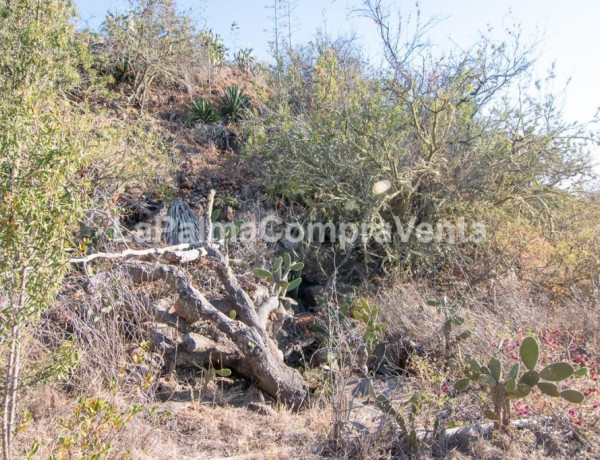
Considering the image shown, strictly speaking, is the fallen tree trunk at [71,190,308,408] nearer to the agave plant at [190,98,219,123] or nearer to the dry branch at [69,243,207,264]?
the dry branch at [69,243,207,264]

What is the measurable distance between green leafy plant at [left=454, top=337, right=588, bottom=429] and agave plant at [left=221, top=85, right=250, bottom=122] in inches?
321

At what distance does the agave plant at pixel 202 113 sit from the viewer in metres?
10.8

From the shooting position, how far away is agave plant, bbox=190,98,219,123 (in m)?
10.8

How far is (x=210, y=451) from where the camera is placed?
12.3 ft

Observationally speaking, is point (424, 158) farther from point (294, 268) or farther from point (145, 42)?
point (145, 42)

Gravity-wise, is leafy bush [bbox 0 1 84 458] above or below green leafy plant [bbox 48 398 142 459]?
above

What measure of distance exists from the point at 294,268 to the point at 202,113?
18.9 feet

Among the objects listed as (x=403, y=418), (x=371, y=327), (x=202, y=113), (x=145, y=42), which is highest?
(x=145, y=42)

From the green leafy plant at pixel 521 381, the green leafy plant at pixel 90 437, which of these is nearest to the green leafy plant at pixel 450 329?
the green leafy plant at pixel 521 381

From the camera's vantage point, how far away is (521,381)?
12.6 ft

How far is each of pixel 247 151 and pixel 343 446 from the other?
577 centimetres

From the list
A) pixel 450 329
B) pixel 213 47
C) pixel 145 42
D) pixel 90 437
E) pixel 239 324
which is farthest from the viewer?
pixel 213 47

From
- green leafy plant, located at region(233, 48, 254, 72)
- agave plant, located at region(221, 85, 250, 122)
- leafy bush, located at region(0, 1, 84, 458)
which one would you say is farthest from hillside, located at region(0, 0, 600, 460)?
green leafy plant, located at region(233, 48, 254, 72)

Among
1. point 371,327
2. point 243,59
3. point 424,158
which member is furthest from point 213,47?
point 371,327
